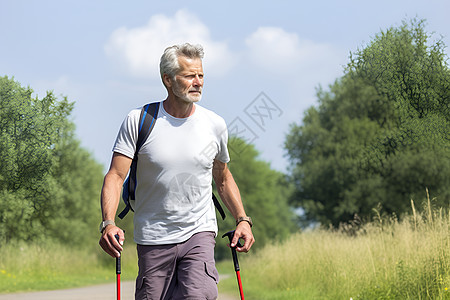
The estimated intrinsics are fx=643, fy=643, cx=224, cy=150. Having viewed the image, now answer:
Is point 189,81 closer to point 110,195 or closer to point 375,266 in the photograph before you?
point 110,195

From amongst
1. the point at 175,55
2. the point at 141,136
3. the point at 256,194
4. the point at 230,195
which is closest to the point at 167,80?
the point at 175,55

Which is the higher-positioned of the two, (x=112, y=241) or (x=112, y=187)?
(x=112, y=187)

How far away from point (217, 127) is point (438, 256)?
5.18 metres

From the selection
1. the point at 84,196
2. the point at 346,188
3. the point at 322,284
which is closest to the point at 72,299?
the point at 322,284

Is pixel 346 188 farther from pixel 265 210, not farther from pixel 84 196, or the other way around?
pixel 265 210

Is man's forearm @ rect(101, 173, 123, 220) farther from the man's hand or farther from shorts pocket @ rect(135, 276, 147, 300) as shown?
the man's hand

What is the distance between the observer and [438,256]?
28.3 ft

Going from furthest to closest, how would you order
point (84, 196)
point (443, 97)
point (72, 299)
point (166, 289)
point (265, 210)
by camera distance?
point (265, 210), point (84, 196), point (72, 299), point (443, 97), point (166, 289)

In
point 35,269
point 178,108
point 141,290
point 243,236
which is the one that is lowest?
point 141,290

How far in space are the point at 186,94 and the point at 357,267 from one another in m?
6.86

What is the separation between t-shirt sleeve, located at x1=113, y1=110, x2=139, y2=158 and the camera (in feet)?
14.1

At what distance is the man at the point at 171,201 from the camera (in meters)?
4.30

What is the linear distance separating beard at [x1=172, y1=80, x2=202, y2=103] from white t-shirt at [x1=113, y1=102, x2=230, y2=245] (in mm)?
186

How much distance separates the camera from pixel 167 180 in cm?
429
